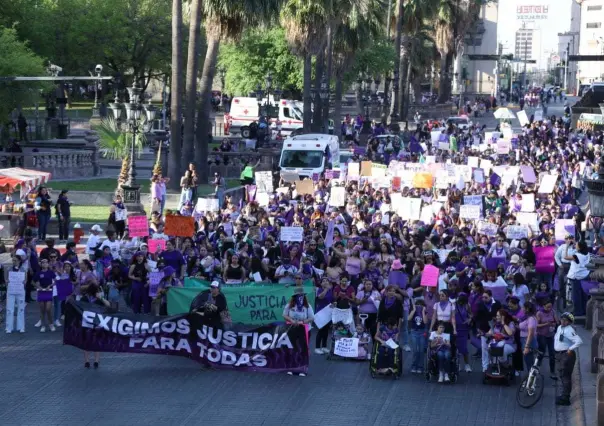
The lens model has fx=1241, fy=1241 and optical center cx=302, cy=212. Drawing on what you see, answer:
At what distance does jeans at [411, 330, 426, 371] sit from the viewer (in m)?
17.9

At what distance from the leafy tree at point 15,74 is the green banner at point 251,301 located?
27790mm

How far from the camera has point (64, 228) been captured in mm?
29438

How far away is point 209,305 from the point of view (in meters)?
17.7

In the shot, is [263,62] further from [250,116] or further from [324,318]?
[324,318]

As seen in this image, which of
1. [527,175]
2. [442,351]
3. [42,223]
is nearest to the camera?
[442,351]

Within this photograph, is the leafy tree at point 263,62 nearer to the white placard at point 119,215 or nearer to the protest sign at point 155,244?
the white placard at point 119,215

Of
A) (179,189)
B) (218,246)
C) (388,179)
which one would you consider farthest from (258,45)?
(218,246)

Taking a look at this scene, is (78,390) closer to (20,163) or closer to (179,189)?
(179,189)

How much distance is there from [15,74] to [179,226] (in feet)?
81.8

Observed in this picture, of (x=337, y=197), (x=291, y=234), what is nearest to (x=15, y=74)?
(x=337, y=197)

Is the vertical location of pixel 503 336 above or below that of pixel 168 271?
below

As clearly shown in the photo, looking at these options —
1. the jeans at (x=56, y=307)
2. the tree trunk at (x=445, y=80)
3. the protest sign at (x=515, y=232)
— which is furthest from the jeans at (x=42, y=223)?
the tree trunk at (x=445, y=80)

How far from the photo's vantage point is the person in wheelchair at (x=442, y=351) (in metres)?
17.3

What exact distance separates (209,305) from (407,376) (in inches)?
119
